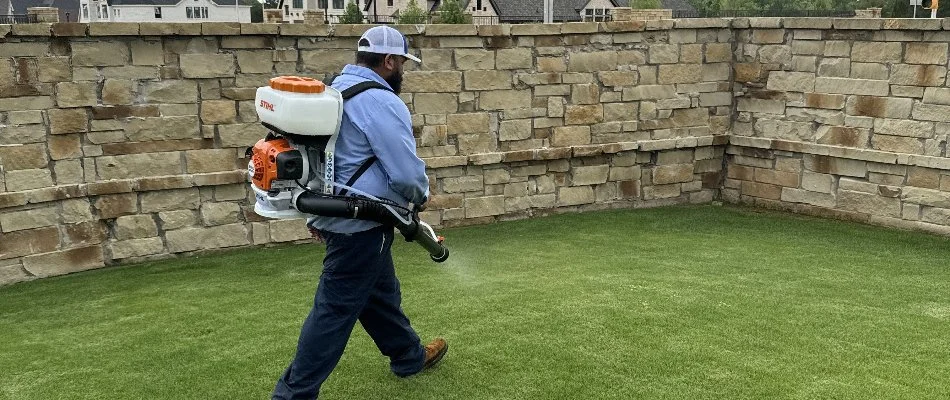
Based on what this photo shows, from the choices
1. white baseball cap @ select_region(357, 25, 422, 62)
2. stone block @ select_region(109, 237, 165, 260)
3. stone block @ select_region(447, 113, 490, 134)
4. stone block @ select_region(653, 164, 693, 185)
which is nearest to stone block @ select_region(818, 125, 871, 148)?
stone block @ select_region(653, 164, 693, 185)

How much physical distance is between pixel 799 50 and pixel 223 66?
19.8ft

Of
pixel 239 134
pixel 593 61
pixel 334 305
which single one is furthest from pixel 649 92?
pixel 334 305

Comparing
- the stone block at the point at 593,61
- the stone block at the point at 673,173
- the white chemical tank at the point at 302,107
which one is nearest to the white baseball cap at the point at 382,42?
the white chemical tank at the point at 302,107

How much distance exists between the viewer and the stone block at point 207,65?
7902 millimetres

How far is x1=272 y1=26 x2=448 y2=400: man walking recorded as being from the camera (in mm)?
4316

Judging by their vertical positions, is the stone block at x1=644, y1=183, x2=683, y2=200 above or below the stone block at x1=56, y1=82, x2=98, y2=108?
below

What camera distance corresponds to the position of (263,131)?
27.3 feet

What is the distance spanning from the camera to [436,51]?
892cm

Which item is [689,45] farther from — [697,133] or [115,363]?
[115,363]

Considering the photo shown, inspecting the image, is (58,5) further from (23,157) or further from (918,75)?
(918,75)

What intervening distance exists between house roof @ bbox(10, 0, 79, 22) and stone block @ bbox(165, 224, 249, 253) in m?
55.6

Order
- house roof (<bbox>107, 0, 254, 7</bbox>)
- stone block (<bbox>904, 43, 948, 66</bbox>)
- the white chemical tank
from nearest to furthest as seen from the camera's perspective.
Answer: the white chemical tank < stone block (<bbox>904, 43, 948, 66</bbox>) < house roof (<bbox>107, 0, 254, 7</bbox>)

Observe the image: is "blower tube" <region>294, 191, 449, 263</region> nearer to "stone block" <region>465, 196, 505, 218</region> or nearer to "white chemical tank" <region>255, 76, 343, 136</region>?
"white chemical tank" <region>255, 76, 343, 136</region>

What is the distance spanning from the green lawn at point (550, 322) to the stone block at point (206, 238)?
0.14 m
